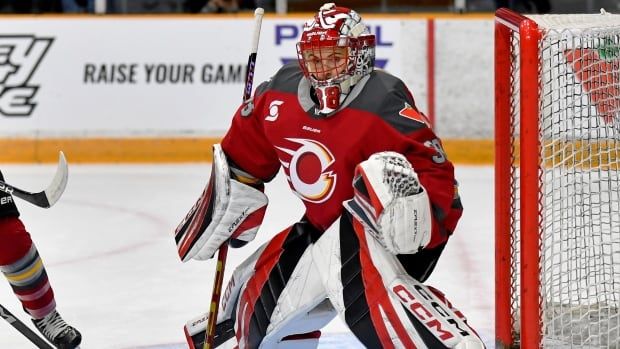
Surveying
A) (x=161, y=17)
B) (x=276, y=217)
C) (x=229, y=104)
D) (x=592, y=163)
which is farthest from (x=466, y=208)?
(x=592, y=163)

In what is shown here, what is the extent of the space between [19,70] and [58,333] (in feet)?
11.5

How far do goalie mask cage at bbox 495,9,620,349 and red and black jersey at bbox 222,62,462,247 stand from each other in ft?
0.58

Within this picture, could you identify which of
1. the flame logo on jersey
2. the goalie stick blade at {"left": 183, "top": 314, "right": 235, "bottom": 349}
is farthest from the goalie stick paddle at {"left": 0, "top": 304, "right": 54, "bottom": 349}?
the flame logo on jersey

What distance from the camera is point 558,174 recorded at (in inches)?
121

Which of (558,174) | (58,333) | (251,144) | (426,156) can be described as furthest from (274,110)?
(58,333)

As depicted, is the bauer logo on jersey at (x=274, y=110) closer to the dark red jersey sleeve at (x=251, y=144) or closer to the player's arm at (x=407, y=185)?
the dark red jersey sleeve at (x=251, y=144)

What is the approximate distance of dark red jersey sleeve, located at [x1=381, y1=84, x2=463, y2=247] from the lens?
2.62 m

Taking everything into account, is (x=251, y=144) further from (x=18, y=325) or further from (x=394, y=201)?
(x=18, y=325)

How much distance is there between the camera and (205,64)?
6.65 meters

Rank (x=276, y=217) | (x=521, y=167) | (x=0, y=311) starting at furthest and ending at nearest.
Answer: (x=276, y=217), (x=0, y=311), (x=521, y=167)

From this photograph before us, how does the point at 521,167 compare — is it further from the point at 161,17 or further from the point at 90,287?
the point at 161,17

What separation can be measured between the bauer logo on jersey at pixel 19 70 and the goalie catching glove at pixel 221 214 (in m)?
3.75

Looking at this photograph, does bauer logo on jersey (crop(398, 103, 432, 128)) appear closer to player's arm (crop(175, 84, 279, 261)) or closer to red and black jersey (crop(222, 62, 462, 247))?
red and black jersey (crop(222, 62, 462, 247))

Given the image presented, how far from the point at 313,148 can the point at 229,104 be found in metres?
3.87
